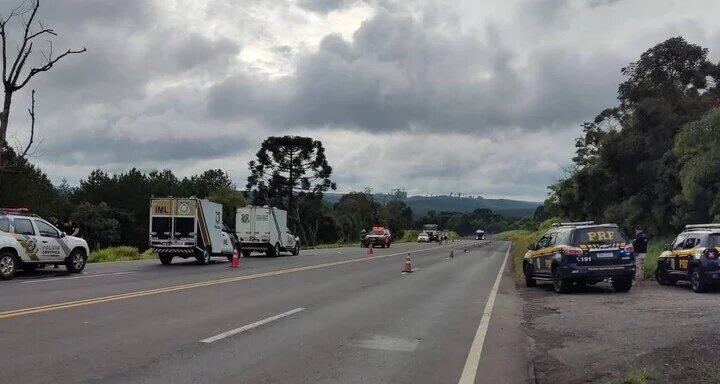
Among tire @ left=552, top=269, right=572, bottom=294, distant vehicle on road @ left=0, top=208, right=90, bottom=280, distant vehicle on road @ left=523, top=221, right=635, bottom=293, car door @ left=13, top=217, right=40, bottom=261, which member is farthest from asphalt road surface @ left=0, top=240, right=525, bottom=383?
distant vehicle on road @ left=523, top=221, right=635, bottom=293

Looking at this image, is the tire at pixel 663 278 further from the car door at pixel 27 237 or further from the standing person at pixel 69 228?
the standing person at pixel 69 228

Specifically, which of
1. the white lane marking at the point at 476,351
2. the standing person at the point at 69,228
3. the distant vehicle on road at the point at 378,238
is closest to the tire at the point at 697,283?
the white lane marking at the point at 476,351

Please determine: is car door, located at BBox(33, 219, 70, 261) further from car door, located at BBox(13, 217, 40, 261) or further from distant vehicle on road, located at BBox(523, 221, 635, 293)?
distant vehicle on road, located at BBox(523, 221, 635, 293)

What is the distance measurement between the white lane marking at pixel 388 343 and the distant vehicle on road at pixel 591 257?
311 inches

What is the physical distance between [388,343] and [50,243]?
13.5 metres

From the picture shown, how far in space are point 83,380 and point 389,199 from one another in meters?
146

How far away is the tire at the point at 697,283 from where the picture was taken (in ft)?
50.6

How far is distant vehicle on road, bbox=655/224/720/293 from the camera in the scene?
15344mm

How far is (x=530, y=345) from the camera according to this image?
31.0 ft

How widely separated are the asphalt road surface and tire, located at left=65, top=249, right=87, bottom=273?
2.42m

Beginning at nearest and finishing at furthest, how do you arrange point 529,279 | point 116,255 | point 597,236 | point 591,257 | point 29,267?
point 591,257
point 597,236
point 529,279
point 29,267
point 116,255

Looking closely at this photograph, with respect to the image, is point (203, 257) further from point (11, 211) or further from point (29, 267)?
point (11, 211)

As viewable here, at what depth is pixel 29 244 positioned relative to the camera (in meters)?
18.2

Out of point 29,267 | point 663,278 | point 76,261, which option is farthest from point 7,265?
point 663,278
